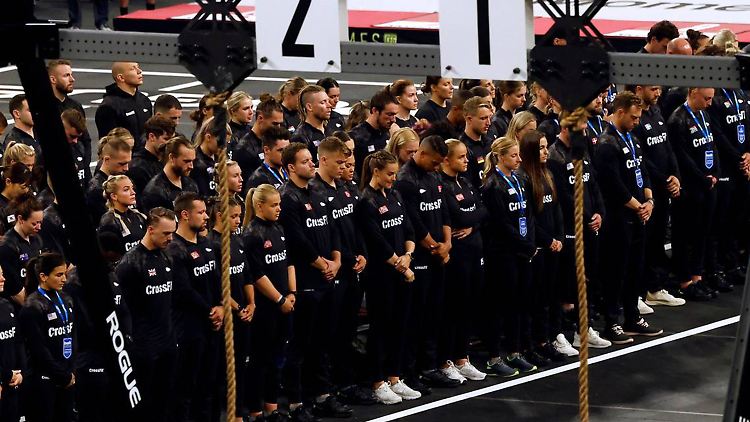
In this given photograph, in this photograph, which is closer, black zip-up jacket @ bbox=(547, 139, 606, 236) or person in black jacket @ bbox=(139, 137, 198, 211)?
person in black jacket @ bbox=(139, 137, 198, 211)

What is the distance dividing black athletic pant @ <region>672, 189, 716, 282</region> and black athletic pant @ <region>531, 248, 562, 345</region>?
77.8 inches

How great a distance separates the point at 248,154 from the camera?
14.4 m

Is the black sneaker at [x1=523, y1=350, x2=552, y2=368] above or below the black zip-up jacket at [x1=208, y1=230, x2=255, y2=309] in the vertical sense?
below

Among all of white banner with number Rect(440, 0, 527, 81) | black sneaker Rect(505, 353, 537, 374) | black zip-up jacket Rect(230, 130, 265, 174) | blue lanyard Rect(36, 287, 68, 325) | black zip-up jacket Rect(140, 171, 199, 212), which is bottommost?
black sneaker Rect(505, 353, 537, 374)

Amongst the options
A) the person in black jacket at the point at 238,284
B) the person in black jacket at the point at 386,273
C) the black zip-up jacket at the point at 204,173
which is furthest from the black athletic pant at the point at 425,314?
the black zip-up jacket at the point at 204,173

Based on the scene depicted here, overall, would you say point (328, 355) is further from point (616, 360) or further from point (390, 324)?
point (616, 360)

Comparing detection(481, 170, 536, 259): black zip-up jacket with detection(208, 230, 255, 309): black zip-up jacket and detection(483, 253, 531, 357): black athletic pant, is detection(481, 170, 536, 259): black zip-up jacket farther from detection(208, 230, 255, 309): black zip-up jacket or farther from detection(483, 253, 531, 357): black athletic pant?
detection(208, 230, 255, 309): black zip-up jacket

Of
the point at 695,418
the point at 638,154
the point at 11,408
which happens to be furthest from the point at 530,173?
the point at 11,408

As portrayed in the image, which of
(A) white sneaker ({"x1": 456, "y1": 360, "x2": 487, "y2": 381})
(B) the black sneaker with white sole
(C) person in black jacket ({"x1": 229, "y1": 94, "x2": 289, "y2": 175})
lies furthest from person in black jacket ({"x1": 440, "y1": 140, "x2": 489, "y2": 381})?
(C) person in black jacket ({"x1": 229, "y1": 94, "x2": 289, "y2": 175})

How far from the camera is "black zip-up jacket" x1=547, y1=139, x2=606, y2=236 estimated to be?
540 inches

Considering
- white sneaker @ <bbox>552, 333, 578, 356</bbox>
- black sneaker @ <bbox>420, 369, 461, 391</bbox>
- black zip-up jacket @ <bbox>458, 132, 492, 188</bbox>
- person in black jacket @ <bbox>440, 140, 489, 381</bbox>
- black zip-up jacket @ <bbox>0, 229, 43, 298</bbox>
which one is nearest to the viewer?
black zip-up jacket @ <bbox>0, 229, 43, 298</bbox>

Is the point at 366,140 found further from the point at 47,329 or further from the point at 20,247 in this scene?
the point at 47,329

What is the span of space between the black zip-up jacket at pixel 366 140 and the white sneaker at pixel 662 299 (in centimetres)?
271

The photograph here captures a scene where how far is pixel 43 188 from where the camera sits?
1327 cm
